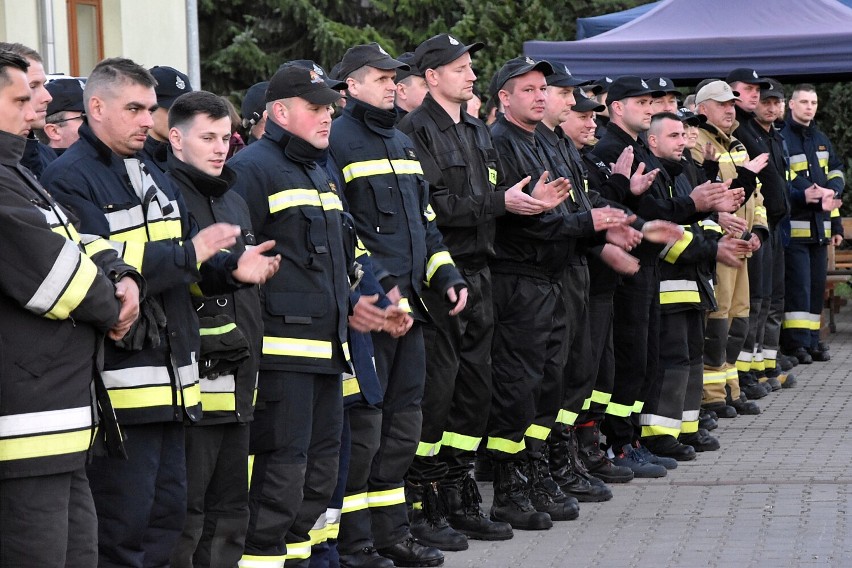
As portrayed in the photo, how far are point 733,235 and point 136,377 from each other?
6.60 m

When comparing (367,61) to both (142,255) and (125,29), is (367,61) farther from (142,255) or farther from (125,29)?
(125,29)

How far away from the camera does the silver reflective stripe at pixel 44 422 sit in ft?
14.8

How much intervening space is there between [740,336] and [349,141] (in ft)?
19.6

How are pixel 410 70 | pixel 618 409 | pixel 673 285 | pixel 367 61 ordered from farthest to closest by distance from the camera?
pixel 673 285 → pixel 618 409 → pixel 410 70 → pixel 367 61

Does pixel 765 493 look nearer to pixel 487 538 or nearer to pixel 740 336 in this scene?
pixel 487 538

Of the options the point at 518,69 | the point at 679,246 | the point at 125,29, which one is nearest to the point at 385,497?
the point at 518,69

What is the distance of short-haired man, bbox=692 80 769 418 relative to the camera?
11.1 metres

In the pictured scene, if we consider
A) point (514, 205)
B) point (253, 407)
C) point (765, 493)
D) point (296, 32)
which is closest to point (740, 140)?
point (765, 493)

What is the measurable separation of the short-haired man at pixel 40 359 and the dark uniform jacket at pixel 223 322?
0.86m

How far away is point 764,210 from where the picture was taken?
12422mm

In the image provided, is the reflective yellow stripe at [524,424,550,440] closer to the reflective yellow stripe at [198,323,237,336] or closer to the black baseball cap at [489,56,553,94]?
the black baseball cap at [489,56,553,94]

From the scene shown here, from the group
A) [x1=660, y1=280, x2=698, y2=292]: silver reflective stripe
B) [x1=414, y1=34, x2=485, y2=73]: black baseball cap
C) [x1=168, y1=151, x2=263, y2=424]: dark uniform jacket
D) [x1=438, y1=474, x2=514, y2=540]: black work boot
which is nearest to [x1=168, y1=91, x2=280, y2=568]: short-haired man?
[x1=168, y1=151, x2=263, y2=424]: dark uniform jacket

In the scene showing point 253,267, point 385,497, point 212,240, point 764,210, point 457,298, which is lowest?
point 385,497

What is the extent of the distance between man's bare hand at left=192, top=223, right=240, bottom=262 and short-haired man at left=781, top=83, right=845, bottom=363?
10.0 meters
